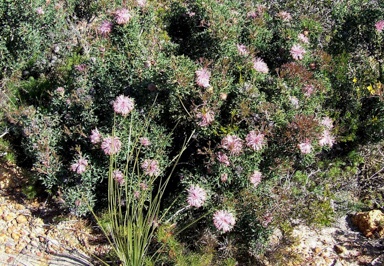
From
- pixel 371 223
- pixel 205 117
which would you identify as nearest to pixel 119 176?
pixel 205 117

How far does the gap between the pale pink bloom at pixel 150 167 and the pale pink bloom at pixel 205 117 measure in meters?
0.58

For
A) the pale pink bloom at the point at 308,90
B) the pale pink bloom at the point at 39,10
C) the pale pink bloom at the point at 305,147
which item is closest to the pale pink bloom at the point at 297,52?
the pale pink bloom at the point at 308,90

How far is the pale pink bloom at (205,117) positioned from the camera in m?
2.73

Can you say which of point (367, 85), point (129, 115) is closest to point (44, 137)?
point (129, 115)

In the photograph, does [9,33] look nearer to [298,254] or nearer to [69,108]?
[69,108]

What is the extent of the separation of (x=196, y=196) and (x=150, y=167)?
519 millimetres

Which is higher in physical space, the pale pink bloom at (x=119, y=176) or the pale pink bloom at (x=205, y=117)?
the pale pink bloom at (x=205, y=117)

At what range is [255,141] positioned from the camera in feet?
8.81

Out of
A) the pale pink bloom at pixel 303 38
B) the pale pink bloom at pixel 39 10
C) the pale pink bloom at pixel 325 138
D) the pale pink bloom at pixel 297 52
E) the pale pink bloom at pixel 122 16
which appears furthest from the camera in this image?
the pale pink bloom at pixel 39 10

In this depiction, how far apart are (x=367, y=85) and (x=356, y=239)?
183 centimetres

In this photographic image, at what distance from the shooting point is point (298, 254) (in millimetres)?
3168

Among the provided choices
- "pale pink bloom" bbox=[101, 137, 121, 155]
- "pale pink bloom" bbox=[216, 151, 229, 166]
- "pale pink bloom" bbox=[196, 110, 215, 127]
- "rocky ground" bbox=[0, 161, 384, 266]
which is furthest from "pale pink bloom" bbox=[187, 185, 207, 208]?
"rocky ground" bbox=[0, 161, 384, 266]

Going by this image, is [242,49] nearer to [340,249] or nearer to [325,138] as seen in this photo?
[325,138]

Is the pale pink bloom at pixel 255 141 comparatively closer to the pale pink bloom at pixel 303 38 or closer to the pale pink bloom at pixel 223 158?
the pale pink bloom at pixel 223 158
